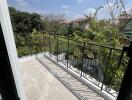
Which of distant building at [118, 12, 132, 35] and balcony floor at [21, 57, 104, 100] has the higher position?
distant building at [118, 12, 132, 35]

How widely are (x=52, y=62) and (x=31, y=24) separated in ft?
29.0

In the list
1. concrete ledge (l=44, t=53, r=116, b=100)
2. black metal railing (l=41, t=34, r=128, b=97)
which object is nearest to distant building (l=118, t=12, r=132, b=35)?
black metal railing (l=41, t=34, r=128, b=97)

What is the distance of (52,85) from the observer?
337cm

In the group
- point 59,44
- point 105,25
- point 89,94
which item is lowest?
point 89,94

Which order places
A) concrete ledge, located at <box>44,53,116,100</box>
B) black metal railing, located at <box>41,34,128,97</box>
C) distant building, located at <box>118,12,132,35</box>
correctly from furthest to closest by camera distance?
distant building, located at <box>118,12,132,35</box>, black metal railing, located at <box>41,34,128,97</box>, concrete ledge, located at <box>44,53,116,100</box>

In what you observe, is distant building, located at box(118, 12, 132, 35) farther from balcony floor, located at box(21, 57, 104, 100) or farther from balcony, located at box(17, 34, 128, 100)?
balcony floor, located at box(21, 57, 104, 100)

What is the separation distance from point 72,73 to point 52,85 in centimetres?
72

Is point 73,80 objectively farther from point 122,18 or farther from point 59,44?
point 122,18

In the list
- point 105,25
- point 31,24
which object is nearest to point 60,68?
point 105,25

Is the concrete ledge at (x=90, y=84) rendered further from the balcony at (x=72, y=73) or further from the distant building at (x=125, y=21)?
the distant building at (x=125, y=21)

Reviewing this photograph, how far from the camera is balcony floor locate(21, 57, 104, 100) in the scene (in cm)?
294

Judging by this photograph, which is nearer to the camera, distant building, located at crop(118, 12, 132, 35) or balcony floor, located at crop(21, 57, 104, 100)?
balcony floor, located at crop(21, 57, 104, 100)

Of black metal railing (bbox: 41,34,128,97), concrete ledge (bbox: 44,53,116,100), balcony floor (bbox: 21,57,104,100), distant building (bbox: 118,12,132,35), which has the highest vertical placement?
distant building (bbox: 118,12,132,35)

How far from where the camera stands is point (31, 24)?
1286 centimetres
